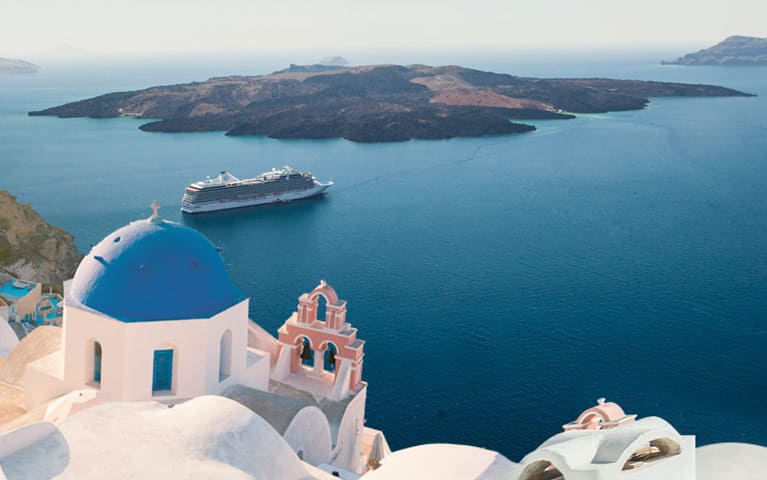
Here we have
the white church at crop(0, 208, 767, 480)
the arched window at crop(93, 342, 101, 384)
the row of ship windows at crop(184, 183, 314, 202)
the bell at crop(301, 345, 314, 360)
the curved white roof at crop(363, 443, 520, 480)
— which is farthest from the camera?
the row of ship windows at crop(184, 183, 314, 202)

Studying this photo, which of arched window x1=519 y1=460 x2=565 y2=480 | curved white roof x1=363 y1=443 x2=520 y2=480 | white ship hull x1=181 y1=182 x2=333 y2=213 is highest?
arched window x1=519 y1=460 x2=565 y2=480

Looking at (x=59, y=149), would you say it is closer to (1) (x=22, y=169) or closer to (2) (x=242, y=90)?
(1) (x=22, y=169)

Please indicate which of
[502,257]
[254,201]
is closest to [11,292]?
[502,257]

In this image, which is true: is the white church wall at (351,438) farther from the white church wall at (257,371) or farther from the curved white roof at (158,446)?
the curved white roof at (158,446)

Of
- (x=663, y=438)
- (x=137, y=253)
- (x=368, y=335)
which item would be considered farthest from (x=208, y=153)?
(x=663, y=438)

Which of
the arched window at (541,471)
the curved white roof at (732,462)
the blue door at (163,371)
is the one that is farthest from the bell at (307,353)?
the curved white roof at (732,462)

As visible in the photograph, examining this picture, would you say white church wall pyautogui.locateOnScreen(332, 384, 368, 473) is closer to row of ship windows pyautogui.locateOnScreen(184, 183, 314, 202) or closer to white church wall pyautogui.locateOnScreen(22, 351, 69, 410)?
white church wall pyautogui.locateOnScreen(22, 351, 69, 410)

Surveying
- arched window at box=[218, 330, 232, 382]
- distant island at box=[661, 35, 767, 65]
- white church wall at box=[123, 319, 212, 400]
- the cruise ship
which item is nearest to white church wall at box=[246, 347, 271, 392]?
arched window at box=[218, 330, 232, 382]
